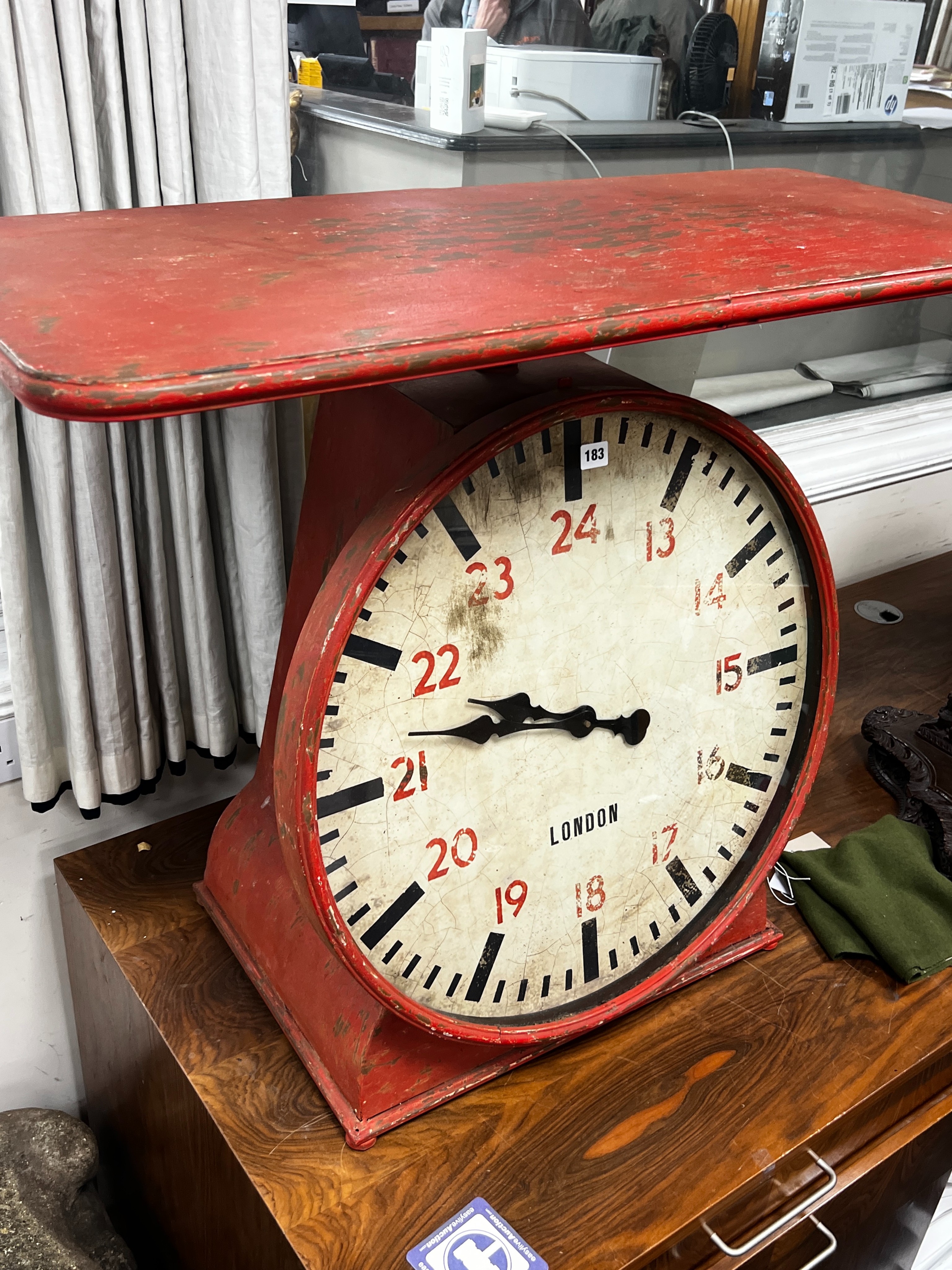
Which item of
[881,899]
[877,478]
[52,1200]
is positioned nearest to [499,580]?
[881,899]

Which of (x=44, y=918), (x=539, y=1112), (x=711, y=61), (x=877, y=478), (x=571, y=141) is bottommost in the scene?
(x=44, y=918)

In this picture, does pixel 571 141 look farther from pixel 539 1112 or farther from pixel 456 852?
pixel 539 1112

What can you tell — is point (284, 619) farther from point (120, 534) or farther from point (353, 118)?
point (353, 118)

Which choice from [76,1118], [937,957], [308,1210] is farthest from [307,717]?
A: [76,1118]

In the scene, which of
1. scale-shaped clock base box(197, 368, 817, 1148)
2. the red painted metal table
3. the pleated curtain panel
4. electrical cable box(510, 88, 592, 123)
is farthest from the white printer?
scale-shaped clock base box(197, 368, 817, 1148)

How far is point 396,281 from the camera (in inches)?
22.7

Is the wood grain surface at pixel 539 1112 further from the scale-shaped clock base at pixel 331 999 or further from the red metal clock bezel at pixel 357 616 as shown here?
the red metal clock bezel at pixel 357 616

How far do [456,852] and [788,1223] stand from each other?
1.45 feet

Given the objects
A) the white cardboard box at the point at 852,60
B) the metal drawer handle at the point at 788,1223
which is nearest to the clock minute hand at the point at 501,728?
the metal drawer handle at the point at 788,1223

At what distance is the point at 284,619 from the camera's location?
0.87 meters

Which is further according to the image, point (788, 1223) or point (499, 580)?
point (788, 1223)

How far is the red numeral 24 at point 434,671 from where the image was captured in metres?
0.68

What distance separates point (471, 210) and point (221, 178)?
29 centimetres

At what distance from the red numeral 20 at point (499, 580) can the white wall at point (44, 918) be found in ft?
2.08
